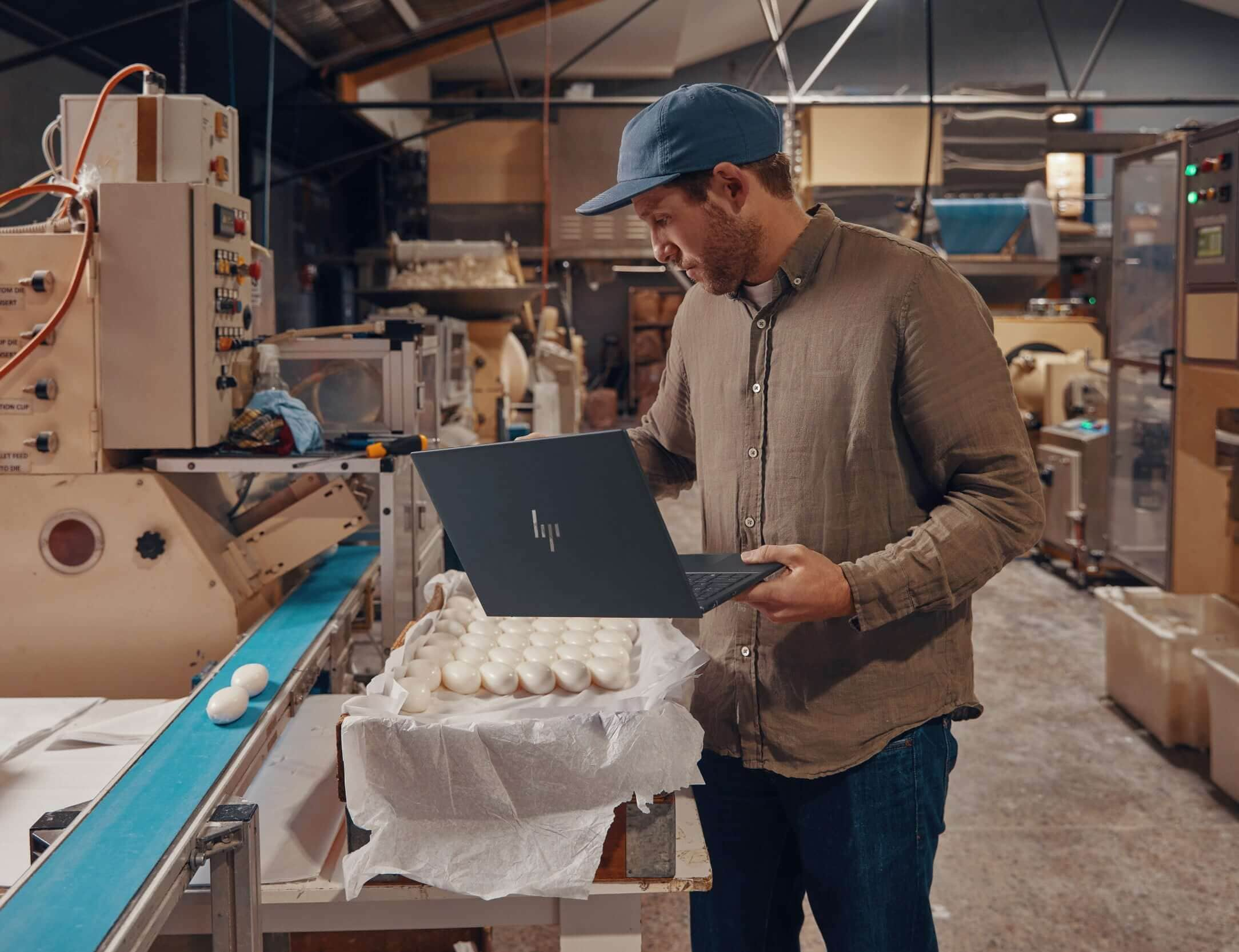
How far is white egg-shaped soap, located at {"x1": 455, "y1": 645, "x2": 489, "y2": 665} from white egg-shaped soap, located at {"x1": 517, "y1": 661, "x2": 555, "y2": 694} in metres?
0.07

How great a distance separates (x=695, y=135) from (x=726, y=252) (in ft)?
0.51

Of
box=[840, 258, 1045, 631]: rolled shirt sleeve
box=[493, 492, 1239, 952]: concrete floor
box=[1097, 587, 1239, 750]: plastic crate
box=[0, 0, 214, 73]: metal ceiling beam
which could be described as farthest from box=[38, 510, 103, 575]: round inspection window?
box=[1097, 587, 1239, 750]: plastic crate

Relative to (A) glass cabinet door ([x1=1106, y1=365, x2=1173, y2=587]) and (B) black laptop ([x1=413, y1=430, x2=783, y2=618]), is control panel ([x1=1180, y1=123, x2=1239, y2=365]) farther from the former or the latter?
(B) black laptop ([x1=413, y1=430, x2=783, y2=618])

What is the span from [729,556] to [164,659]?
135 centimetres

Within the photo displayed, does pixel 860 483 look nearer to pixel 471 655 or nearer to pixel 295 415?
pixel 471 655

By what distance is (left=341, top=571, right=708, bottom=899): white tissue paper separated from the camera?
4.13 ft

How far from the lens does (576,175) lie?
7625mm

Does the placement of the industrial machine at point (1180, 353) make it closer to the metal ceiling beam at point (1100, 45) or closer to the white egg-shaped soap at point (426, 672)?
the metal ceiling beam at point (1100, 45)

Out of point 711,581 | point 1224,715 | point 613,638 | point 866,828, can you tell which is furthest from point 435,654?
point 1224,715

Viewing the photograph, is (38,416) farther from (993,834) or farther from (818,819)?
(993,834)

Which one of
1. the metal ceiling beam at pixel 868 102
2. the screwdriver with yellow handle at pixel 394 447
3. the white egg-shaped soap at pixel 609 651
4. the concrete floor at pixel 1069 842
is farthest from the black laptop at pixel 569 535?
the metal ceiling beam at pixel 868 102

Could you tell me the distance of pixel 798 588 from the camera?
1.21 metres

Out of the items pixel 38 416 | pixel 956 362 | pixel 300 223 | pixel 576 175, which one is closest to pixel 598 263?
pixel 576 175

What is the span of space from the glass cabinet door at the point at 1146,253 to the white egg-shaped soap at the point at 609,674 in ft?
11.1
